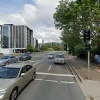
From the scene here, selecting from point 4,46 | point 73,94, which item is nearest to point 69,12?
point 73,94

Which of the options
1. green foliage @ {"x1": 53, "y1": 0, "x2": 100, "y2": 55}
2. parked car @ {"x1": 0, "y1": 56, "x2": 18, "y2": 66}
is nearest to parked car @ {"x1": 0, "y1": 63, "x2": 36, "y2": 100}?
parked car @ {"x1": 0, "y1": 56, "x2": 18, "y2": 66}

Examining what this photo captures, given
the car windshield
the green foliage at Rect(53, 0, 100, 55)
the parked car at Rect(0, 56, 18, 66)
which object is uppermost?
the green foliage at Rect(53, 0, 100, 55)

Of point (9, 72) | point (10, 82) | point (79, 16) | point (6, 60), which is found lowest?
point (6, 60)

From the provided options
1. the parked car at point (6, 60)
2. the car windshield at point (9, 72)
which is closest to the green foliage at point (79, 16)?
the parked car at point (6, 60)

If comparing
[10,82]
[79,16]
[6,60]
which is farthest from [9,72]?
[79,16]

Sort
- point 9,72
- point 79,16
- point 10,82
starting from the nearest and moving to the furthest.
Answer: point 10,82 → point 9,72 → point 79,16

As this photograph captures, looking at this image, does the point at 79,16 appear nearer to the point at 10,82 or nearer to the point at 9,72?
the point at 9,72

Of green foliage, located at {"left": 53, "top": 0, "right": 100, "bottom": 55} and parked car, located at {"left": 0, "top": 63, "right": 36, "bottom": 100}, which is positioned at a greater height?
green foliage, located at {"left": 53, "top": 0, "right": 100, "bottom": 55}

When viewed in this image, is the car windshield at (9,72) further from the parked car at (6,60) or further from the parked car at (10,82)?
the parked car at (6,60)

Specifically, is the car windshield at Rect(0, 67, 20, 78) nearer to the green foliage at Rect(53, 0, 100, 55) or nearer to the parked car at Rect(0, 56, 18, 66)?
the parked car at Rect(0, 56, 18, 66)

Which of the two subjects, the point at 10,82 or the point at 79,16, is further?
the point at 79,16

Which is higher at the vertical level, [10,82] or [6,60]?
[10,82]

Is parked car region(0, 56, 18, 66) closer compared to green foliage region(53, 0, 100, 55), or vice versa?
green foliage region(53, 0, 100, 55)

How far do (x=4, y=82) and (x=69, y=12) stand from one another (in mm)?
10593
